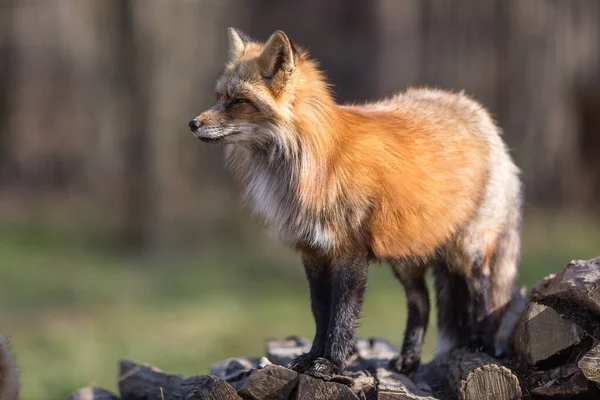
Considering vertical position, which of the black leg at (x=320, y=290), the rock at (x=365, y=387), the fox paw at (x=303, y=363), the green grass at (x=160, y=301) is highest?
the black leg at (x=320, y=290)

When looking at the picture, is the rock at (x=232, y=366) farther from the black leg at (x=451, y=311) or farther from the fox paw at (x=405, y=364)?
the black leg at (x=451, y=311)

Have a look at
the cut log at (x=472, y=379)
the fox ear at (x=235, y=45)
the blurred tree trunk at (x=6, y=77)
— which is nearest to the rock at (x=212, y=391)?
the cut log at (x=472, y=379)

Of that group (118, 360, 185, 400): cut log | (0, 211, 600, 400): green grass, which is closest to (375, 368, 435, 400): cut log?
(118, 360, 185, 400): cut log

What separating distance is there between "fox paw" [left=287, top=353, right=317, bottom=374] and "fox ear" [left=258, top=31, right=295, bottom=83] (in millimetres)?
1838

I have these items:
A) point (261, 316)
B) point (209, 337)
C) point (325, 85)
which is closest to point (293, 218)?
point (325, 85)

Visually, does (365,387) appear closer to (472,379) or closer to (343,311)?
(343,311)

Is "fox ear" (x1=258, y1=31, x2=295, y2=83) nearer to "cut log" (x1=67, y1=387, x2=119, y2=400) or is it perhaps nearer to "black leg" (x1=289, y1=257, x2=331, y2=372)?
"black leg" (x1=289, y1=257, x2=331, y2=372)

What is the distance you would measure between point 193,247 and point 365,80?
6.37 m

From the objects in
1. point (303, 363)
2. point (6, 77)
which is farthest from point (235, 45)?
point (6, 77)

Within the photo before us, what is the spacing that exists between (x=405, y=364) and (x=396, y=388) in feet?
3.35

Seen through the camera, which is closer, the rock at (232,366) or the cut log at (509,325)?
the cut log at (509,325)

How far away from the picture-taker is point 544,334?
5.54 meters

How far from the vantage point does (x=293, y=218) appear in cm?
549

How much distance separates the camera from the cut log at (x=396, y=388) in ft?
17.3
